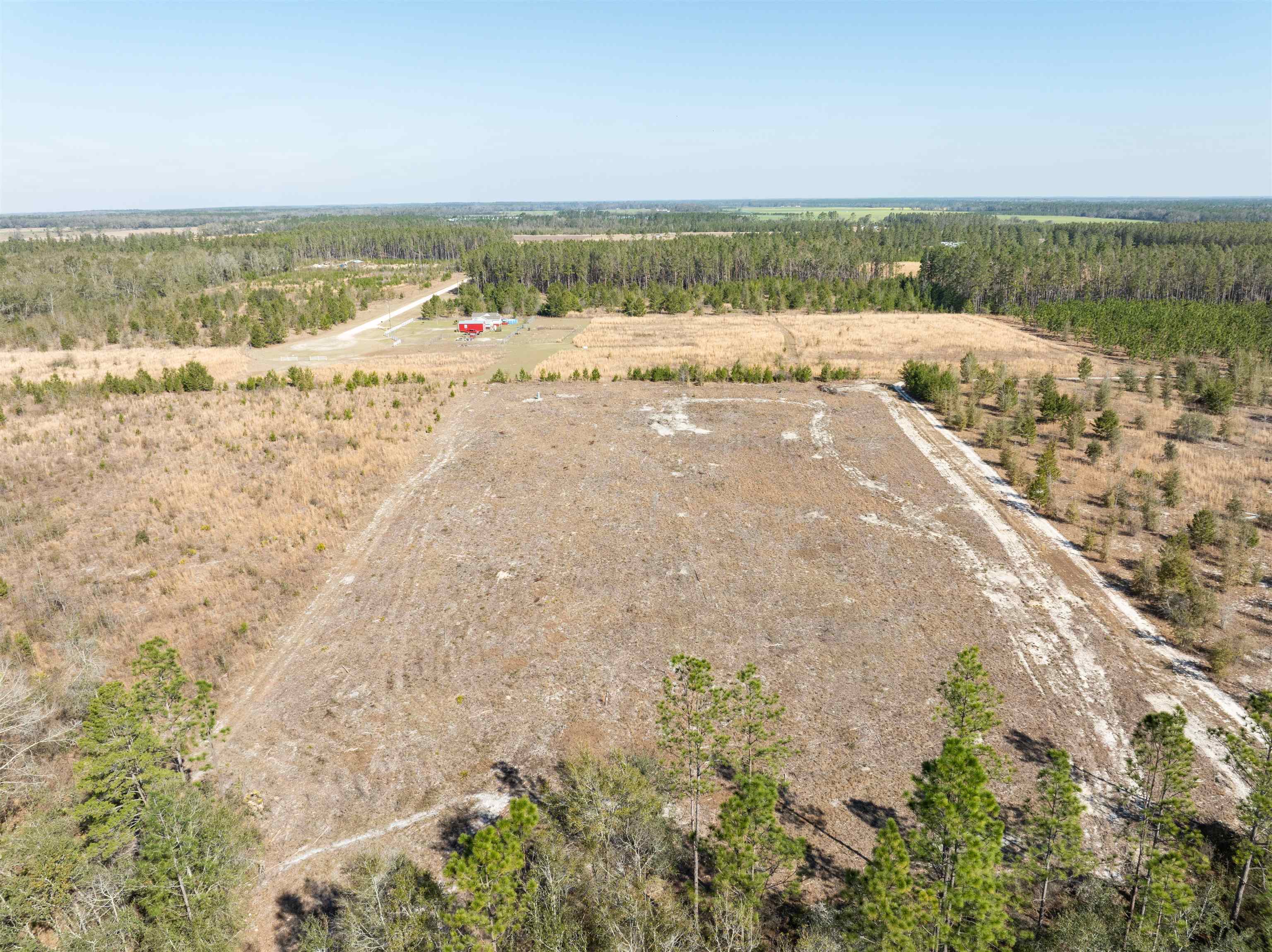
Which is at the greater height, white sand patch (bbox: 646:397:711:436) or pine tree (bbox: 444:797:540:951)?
pine tree (bbox: 444:797:540:951)

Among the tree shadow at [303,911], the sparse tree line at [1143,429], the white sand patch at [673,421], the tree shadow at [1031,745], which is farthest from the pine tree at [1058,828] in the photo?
the white sand patch at [673,421]

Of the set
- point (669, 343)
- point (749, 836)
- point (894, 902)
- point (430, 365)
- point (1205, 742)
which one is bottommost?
point (1205, 742)

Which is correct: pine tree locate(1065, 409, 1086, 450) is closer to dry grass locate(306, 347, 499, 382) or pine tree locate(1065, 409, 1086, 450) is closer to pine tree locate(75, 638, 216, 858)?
pine tree locate(75, 638, 216, 858)

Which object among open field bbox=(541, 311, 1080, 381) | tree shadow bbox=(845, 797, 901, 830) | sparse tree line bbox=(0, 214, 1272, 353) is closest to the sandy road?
sparse tree line bbox=(0, 214, 1272, 353)

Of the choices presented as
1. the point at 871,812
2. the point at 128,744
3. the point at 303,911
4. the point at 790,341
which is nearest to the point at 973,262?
the point at 790,341

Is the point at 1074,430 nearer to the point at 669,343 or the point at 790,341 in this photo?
the point at 790,341

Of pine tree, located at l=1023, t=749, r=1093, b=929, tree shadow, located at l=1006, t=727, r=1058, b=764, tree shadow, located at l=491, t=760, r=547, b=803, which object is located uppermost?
pine tree, located at l=1023, t=749, r=1093, b=929

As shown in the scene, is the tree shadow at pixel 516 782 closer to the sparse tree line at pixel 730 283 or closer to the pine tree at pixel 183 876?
the pine tree at pixel 183 876
